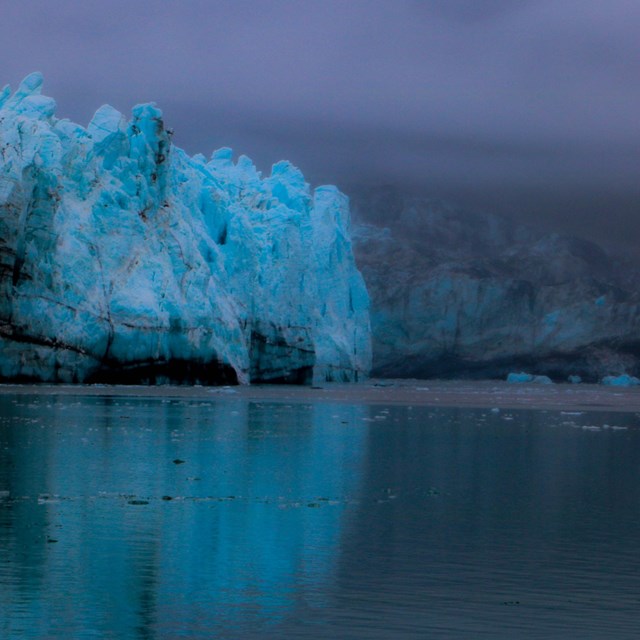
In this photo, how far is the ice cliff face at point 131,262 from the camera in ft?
133

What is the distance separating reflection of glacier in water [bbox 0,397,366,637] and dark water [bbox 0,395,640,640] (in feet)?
0.09

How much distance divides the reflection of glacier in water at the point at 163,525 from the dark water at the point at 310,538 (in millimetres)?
28

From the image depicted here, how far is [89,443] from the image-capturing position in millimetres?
18766

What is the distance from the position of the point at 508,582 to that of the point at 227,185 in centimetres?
4879

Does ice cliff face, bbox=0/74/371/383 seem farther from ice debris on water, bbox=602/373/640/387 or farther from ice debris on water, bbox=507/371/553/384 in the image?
ice debris on water, bbox=507/371/553/384

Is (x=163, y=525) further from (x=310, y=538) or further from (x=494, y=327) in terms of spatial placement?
(x=494, y=327)

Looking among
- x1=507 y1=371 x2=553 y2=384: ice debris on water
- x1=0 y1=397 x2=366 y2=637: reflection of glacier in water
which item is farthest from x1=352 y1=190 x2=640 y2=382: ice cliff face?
x1=0 y1=397 x2=366 y2=637: reflection of glacier in water

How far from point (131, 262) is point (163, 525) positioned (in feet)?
109

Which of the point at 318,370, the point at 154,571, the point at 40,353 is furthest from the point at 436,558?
the point at 318,370

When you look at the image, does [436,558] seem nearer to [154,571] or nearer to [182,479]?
[154,571]

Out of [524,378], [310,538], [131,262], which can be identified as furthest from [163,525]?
[524,378]

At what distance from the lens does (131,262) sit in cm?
4344

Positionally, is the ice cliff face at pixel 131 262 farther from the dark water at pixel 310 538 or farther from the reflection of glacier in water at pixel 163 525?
the dark water at pixel 310 538

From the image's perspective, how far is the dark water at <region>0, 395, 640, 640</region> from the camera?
7.65 m
